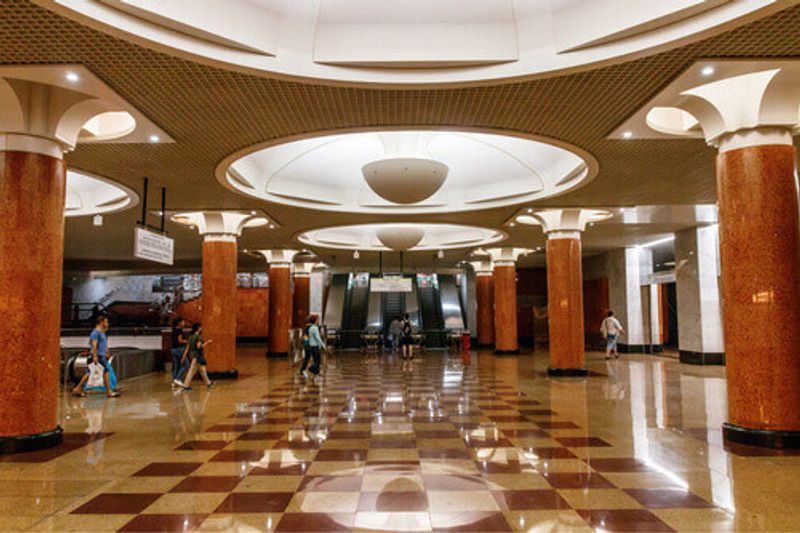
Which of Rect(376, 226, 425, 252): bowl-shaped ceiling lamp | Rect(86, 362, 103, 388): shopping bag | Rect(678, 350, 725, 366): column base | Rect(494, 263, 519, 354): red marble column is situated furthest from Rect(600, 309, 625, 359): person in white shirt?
Rect(86, 362, 103, 388): shopping bag

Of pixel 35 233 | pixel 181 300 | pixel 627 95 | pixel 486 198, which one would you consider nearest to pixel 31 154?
pixel 35 233

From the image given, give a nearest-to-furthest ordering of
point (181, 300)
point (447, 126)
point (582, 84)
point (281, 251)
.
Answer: point (582, 84) < point (447, 126) < point (281, 251) < point (181, 300)

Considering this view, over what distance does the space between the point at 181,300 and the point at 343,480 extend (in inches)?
1309

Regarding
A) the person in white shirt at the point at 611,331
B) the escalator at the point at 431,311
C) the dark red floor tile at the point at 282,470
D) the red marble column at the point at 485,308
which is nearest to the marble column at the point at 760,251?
the dark red floor tile at the point at 282,470

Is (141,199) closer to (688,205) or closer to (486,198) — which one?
(486,198)

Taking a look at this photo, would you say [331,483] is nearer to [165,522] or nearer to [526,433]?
[165,522]

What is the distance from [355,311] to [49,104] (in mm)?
26812

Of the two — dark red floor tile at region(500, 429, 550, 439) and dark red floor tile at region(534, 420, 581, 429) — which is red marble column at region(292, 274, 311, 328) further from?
dark red floor tile at region(500, 429, 550, 439)

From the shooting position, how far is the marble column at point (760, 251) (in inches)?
270

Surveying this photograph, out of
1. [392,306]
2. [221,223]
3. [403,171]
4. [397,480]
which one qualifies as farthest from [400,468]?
[392,306]

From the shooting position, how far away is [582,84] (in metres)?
6.83

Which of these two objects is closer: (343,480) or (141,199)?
(343,480)

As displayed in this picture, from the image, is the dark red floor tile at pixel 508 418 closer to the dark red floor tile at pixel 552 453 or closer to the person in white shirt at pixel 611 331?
the dark red floor tile at pixel 552 453

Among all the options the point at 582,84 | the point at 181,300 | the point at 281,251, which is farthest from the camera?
the point at 181,300
